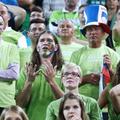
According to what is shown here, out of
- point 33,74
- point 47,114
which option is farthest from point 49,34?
point 47,114

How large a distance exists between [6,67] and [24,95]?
42 centimetres

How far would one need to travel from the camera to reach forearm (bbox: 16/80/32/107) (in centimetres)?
868

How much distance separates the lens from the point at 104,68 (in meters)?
8.87

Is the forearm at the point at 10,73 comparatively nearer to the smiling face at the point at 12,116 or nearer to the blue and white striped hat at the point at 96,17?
the smiling face at the point at 12,116

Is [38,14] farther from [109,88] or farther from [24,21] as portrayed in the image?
[109,88]

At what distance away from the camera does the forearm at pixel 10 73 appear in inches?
336

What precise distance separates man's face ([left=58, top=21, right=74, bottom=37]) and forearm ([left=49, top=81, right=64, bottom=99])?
1503 millimetres

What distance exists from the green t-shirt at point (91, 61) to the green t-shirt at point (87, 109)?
676mm

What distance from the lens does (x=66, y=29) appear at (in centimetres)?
996

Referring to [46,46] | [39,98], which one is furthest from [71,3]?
[39,98]

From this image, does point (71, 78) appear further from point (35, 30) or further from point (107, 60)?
point (35, 30)

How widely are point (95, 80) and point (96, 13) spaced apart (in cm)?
118

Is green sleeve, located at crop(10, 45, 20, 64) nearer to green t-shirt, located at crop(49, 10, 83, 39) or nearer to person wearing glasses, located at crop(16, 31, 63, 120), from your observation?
person wearing glasses, located at crop(16, 31, 63, 120)

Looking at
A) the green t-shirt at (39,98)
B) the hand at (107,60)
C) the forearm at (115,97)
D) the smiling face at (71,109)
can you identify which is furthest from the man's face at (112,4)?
the smiling face at (71,109)
